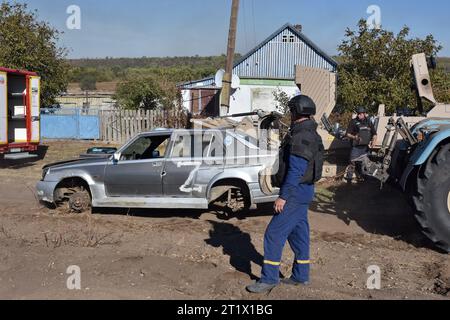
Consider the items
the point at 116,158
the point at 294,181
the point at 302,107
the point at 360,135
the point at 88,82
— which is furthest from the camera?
the point at 88,82

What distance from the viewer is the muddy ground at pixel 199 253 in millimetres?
4891

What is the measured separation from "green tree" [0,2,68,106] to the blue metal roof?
1876 centimetres

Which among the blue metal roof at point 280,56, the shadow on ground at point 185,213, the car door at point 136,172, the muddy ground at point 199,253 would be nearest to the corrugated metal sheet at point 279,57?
the blue metal roof at point 280,56

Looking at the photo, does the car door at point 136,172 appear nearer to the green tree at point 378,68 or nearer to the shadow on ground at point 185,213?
the shadow on ground at point 185,213

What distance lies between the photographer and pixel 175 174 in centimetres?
802

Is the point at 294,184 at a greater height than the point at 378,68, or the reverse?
the point at 378,68

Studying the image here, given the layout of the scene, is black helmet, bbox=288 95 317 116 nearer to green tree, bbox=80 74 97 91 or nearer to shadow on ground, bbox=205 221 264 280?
shadow on ground, bbox=205 221 264 280

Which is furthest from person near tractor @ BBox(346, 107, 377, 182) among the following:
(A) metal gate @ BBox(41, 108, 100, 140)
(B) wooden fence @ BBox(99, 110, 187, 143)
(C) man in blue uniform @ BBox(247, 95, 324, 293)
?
(A) metal gate @ BBox(41, 108, 100, 140)

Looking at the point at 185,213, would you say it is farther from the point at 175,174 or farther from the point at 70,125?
the point at 70,125

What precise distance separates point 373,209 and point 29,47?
51.7 feet

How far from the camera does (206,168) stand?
7.98m

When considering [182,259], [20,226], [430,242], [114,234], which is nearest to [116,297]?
[182,259]

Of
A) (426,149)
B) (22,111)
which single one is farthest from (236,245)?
(22,111)

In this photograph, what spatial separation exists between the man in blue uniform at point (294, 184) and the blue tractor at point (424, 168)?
188cm
